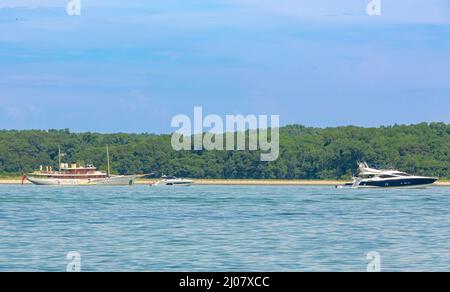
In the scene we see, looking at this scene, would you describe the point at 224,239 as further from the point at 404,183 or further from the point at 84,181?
the point at 84,181

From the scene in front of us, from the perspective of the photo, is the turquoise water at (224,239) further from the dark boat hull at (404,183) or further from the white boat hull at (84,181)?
the white boat hull at (84,181)

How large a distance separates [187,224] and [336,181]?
134 m

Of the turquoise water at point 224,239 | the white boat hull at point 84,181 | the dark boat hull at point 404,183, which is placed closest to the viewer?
the turquoise water at point 224,239

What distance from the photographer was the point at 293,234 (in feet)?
169

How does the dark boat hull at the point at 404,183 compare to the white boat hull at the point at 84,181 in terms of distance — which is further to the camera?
the white boat hull at the point at 84,181

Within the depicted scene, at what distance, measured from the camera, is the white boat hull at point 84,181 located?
18212 centimetres

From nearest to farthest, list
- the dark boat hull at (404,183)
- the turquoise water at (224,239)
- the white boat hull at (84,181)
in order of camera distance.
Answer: the turquoise water at (224,239), the dark boat hull at (404,183), the white boat hull at (84,181)

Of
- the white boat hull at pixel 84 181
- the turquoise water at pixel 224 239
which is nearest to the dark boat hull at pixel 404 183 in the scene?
the white boat hull at pixel 84 181

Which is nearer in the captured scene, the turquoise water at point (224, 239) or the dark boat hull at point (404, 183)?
the turquoise water at point (224, 239)

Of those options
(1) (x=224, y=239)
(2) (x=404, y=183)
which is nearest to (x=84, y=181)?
(2) (x=404, y=183)

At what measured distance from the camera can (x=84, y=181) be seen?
599 feet
